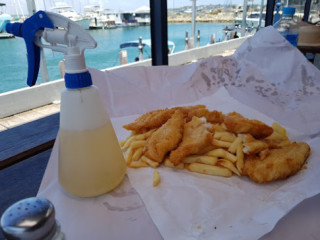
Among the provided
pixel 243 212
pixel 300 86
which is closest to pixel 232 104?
pixel 300 86

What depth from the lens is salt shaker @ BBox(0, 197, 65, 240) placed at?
0.30 m

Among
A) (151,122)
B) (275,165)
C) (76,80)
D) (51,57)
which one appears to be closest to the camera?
(76,80)

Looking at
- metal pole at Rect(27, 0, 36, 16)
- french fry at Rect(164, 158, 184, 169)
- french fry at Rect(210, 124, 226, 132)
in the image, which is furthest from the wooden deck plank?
metal pole at Rect(27, 0, 36, 16)

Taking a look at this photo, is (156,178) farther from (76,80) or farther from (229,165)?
(76,80)

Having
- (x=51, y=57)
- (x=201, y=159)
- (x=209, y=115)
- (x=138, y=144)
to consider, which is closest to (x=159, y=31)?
(x=209, y=115)

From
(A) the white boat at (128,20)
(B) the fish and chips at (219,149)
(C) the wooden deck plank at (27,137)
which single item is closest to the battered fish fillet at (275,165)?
(B) the fish and chips at (219,149)

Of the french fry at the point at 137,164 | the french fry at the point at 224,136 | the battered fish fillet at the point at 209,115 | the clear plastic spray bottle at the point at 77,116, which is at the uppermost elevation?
the clear plastic spray bottle at the point at 77,116

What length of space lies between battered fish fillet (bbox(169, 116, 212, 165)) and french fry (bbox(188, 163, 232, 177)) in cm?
5

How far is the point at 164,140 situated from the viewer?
0.88m

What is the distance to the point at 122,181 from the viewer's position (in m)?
0.80

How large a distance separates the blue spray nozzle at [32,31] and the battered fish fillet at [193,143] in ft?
1.56

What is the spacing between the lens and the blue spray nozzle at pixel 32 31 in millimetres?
627

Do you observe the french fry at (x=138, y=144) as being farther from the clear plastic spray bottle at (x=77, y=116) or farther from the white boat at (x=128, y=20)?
the white boat at (x=128, y=20)

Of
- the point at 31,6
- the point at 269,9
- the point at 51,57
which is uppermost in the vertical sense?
the point at 31,6
